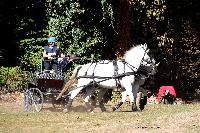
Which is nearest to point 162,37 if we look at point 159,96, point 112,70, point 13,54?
point 159,96

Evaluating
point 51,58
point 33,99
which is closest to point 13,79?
point 51,58

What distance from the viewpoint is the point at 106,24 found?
24109 mm

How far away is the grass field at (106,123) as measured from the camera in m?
11.6

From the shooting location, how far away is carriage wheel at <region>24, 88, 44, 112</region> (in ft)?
56.0

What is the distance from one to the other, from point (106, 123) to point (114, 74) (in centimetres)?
376

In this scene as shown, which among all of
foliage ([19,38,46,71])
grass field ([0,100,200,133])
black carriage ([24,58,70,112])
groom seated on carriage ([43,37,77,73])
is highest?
foliage ([19,38,46,71])

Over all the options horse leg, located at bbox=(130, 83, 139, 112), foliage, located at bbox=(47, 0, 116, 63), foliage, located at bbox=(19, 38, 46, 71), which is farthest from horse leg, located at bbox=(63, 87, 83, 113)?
foliage, located at bbox=(19, 38, 46, 71)

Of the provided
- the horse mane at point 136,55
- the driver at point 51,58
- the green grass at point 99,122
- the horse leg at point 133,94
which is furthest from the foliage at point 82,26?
the green grass at point 99,122

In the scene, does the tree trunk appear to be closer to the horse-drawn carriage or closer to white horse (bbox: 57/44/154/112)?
the horse-drawn carriage

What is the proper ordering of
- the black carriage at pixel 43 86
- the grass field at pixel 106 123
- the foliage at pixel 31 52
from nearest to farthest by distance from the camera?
the grass field at pixel 106 123 → the black carriage at pixel 43 86 → the foliage at pixel 31 52

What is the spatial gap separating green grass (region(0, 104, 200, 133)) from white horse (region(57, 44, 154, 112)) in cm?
189

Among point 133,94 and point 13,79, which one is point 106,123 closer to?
point 133,94

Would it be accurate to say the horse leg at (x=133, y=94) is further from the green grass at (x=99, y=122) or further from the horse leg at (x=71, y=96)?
the horse leg at (x=71, y=96)

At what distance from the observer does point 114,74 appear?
16.2m
